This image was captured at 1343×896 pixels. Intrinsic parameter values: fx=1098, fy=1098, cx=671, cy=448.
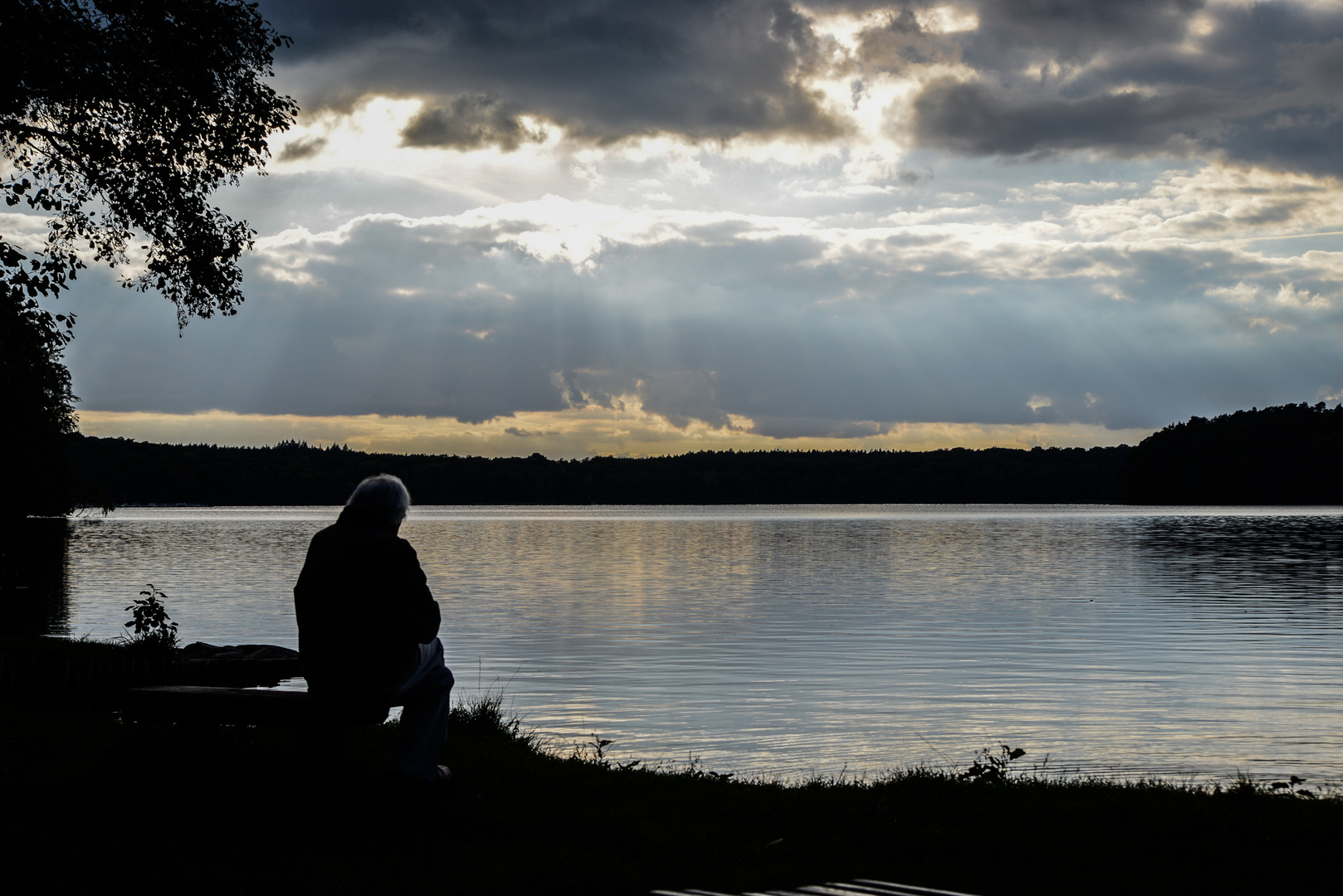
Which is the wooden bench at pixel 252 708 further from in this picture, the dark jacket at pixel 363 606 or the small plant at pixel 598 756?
the small plant at pixel 598 756

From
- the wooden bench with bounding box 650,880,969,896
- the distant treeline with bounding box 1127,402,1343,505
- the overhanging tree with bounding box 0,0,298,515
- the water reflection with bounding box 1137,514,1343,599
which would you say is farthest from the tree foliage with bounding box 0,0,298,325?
the distant treeline with bounding box 1127,402,1343,505

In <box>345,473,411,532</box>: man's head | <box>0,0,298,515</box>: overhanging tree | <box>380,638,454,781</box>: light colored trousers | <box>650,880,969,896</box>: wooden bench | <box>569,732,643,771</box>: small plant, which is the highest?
<box>0,0,298,515</box>: overhanging tree

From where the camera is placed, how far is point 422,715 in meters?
7.54

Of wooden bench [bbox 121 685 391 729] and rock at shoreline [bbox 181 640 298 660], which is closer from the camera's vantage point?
wooden bench [bbox 121 685 391 729]

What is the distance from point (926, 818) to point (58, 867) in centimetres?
514

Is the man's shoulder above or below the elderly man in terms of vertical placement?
above

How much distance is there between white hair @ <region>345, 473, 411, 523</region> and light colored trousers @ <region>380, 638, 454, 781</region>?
3.09ft

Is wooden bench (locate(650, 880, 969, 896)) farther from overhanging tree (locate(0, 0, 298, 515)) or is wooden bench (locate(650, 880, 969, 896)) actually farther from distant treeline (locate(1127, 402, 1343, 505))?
distant treeline (locate(1127, 402, 1343, 505))

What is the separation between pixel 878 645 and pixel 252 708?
16832 mm

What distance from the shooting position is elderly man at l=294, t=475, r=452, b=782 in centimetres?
724

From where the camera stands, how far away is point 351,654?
7.32 m

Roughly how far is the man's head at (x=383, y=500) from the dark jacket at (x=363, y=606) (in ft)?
0.19

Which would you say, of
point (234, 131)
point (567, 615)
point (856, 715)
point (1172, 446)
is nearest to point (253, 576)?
point (567, 615)

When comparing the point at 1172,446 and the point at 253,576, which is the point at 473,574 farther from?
the point at 1172,446
